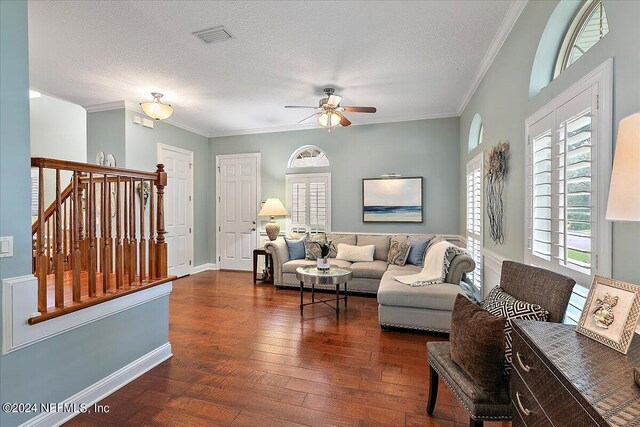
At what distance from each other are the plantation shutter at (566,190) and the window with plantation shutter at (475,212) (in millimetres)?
1480

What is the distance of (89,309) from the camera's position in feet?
6.73

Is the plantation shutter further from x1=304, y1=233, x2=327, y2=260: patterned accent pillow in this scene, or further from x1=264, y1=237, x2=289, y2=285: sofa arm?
x1=264, y1=237, x2=289, y2=285: sofa arm

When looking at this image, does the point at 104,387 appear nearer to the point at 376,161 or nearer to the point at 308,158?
the point at 308,158

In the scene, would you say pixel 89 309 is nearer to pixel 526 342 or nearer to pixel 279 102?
pixel 526 342

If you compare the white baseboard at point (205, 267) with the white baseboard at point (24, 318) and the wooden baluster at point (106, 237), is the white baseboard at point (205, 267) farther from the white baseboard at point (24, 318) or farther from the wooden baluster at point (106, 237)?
the white baseboard at point (24, 318)

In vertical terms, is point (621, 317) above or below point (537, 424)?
above

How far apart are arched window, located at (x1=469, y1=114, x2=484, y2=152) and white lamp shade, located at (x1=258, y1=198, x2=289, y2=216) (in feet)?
10.4

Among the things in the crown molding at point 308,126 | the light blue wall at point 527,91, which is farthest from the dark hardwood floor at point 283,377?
the crown molding at point 308,126

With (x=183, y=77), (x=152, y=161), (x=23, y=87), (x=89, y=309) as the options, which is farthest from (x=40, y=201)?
(x=152, y=161)

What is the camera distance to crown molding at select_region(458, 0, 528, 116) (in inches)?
92.0

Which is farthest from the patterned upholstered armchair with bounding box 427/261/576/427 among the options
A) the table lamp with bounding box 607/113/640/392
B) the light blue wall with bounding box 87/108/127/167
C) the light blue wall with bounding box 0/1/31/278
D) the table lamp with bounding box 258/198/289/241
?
the light blue wall with bounding box 87/108/127/167

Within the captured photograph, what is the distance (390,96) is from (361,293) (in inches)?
114

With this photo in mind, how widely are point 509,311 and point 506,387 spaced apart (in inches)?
14.8

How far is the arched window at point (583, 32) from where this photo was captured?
1.67 m
